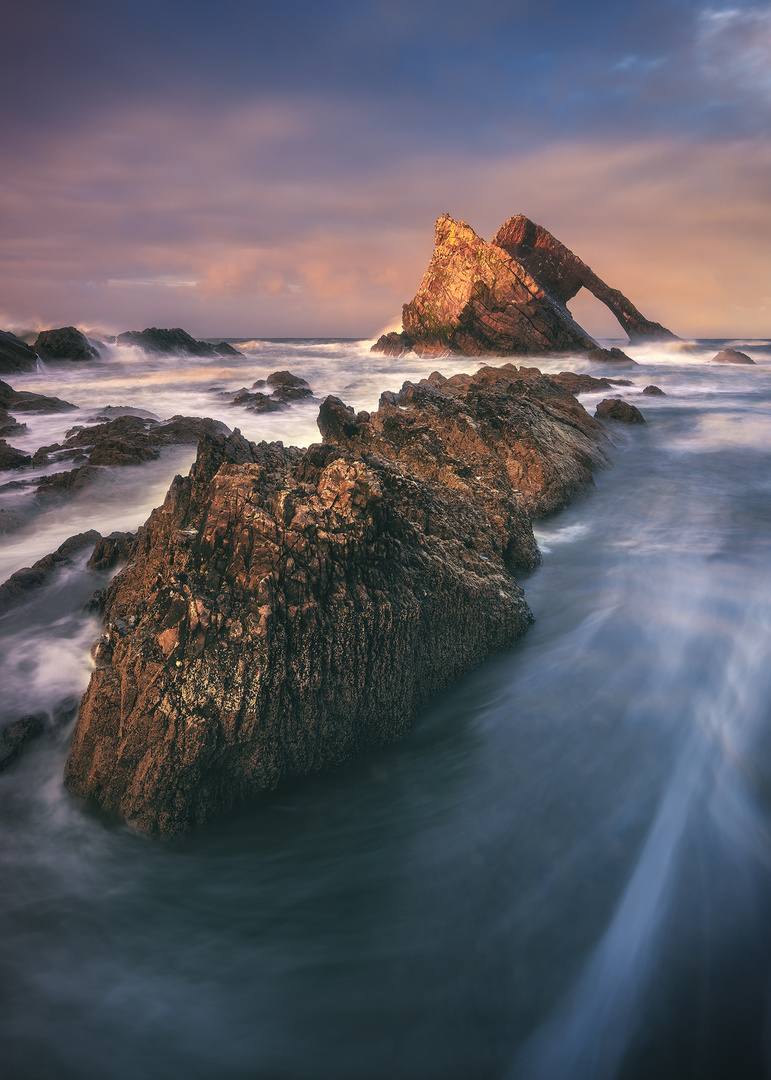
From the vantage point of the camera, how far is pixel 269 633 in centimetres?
299

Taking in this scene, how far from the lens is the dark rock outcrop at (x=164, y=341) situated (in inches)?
1468

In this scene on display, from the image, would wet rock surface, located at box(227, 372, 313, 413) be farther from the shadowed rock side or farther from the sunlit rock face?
the shadowed rock side

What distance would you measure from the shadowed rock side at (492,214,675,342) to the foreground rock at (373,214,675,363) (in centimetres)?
6

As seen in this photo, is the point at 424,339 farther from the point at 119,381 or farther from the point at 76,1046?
the point at 76,1046

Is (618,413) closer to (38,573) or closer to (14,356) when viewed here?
(38,573)

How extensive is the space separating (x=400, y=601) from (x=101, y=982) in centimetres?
222

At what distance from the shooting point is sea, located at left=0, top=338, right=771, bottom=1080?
2.19 metres

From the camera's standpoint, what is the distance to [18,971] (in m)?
2.37

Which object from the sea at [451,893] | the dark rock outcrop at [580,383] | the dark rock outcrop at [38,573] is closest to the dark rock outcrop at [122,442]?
the dark rock outcrop at [38,573]

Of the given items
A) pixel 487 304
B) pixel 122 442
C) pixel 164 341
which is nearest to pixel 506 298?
pixel 487 304

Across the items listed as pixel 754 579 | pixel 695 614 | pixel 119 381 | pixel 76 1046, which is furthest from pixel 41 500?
pixel 119 381

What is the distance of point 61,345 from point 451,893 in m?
32.0

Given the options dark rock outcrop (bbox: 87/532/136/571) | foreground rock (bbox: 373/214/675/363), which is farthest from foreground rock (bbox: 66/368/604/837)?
foreground rock (bbox: 373/214/675/363)

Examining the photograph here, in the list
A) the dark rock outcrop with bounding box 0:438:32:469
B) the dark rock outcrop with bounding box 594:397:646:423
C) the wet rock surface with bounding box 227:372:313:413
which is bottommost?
the dark rock outcrop with bounding box 0:438:32:469
